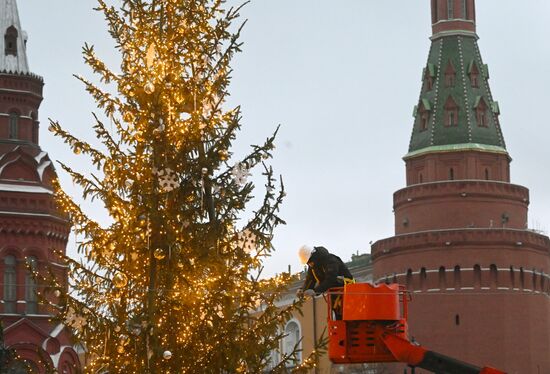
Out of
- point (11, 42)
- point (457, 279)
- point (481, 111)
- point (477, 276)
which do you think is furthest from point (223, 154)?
point (481, 111)

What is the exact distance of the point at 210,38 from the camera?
74.7 ft

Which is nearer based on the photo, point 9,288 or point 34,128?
point 9,288

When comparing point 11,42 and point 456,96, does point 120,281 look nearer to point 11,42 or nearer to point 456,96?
point 11,42

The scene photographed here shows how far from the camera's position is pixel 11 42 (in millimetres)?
72750

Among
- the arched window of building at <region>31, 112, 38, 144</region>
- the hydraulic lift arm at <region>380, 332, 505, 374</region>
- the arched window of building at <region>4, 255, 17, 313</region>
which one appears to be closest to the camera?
the hydraulic lift arm at <region>380, 332, 505, 374</region>

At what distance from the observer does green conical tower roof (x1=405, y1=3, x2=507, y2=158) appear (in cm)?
9331

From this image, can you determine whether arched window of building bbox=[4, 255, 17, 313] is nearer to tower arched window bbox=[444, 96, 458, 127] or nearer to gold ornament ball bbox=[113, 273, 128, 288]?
tower arched window bbox=[444, 96, 458, 127]

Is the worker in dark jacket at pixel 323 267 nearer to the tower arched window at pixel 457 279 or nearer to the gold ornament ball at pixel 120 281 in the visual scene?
the gold ornament ball at pixel 120 281

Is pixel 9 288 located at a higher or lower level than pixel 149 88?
higher

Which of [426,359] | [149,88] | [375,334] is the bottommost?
[426,359]

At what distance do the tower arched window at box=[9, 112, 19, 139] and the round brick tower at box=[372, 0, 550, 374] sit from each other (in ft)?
91.7

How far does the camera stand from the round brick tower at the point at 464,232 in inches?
3472

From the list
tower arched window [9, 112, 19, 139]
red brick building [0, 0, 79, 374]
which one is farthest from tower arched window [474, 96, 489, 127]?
tower arched window [9, 112, 19, 139]

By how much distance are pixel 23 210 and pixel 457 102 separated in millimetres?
34219
